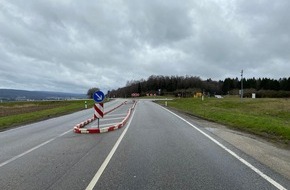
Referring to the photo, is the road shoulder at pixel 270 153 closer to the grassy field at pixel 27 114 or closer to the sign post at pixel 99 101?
the sign post at pixel 99 101

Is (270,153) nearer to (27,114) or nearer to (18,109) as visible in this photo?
(27,114)

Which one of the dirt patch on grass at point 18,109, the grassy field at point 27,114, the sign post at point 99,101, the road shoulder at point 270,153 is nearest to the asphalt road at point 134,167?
the road shoulder at point 270,153

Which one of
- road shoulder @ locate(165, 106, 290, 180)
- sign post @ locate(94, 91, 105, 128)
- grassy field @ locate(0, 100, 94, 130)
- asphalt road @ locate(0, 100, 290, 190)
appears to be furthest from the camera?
grassy field @ locate(0, 100, 94, 130)

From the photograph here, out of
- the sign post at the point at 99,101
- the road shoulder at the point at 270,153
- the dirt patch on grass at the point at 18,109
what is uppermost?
the sign post at the point at 99,101

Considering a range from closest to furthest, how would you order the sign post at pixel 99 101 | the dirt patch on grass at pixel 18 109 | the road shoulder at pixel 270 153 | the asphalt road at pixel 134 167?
1. the asphalt road at pixel 134 167
2. the road shoulder at pixel 270 153
3. the sign post at pixel 99 101
4. the dirt patch on grass at pixel 18 109

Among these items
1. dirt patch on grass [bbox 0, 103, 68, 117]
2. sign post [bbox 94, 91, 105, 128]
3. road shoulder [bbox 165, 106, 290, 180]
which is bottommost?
dirt patch on grass [bbox 0, 103, 68, 117]

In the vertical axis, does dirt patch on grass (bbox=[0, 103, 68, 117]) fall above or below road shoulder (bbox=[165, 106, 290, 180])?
below

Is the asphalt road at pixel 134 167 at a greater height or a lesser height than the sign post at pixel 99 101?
→ lesser

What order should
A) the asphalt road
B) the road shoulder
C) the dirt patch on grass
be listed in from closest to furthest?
1. the asphalt road
2. the road shoulder
3. the dirt patch on grass

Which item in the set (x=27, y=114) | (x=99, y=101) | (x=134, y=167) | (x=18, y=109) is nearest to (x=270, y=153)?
(x=134, y=167)

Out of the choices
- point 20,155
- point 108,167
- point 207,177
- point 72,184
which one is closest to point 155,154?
point 108,167

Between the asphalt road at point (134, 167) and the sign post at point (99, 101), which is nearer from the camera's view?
the asphalt road at point (134, 167)

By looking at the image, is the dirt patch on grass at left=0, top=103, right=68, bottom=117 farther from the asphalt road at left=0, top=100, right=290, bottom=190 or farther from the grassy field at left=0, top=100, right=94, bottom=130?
the asphalt road at left=0, top=100, right=290, bottom=190

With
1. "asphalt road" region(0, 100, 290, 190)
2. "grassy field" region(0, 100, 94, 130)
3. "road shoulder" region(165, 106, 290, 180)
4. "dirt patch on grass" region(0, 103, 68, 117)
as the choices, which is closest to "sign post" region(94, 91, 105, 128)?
"asphalt road" region(0, 100, 290, 190)
